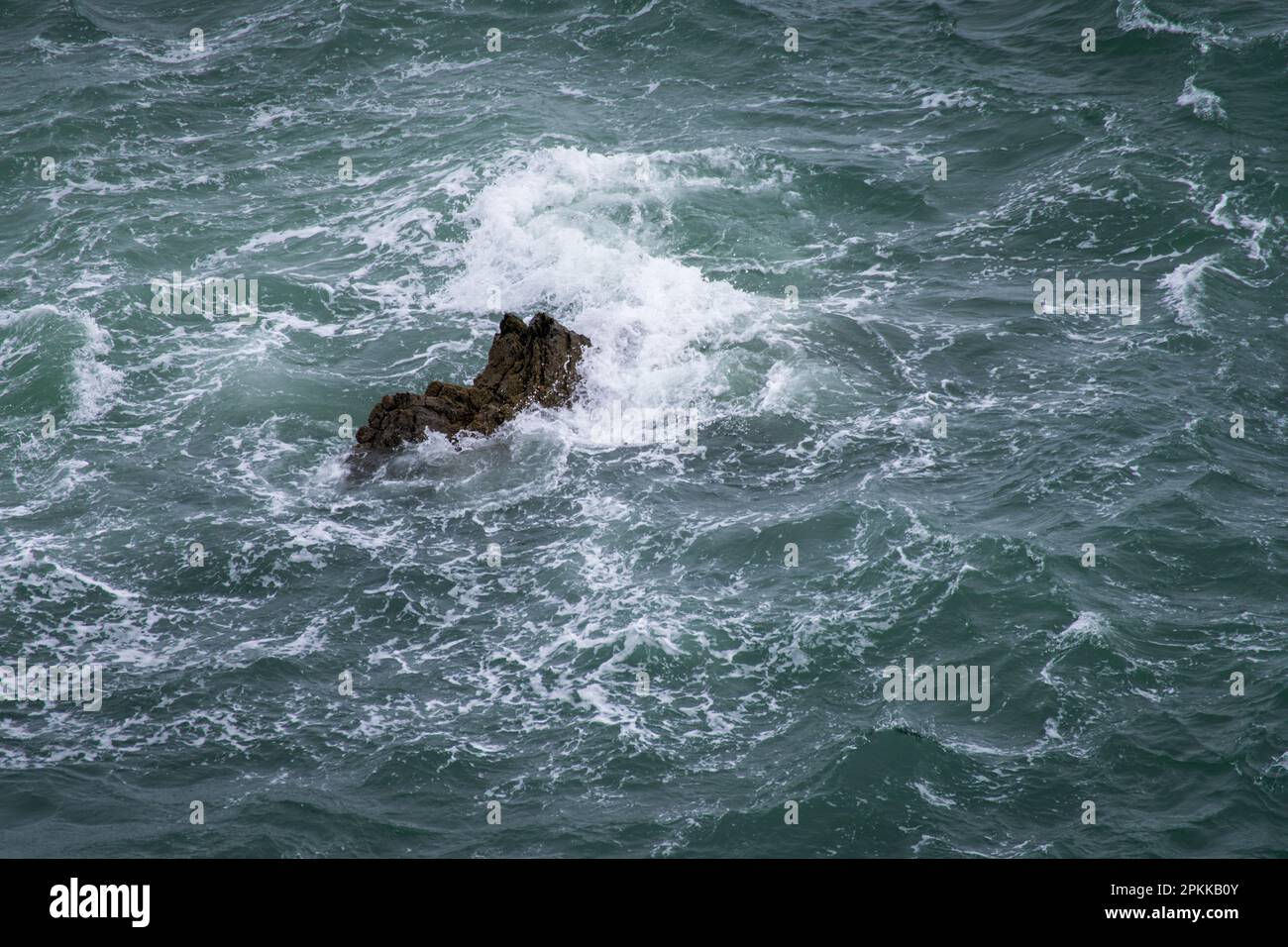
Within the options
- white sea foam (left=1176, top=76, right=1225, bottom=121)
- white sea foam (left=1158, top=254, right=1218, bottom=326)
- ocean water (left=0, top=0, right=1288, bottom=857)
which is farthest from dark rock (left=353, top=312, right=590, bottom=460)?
white sea foam (left=1176, top=76, right=1225, bottom=121)

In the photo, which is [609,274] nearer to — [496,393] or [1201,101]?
[496,393]

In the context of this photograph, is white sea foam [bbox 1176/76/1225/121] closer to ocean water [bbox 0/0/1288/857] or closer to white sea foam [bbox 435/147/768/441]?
ocean water [bbox 0/0/1288/857]

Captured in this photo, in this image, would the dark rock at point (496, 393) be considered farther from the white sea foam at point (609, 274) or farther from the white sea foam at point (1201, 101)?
the white sea foam at point (1201, 101)

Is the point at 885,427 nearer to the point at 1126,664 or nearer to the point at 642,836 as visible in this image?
the point at 1126,664

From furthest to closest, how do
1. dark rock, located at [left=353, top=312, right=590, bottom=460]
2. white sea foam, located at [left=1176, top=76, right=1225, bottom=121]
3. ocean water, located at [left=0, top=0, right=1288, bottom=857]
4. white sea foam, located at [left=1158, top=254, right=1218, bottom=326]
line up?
white sea foam, located at [left=1176, top=76, right=1225, bottom=121]
white sea foam, located at [left=1158, top=254, right=1218, bottom=326]
dark rock, located at [left=353, top=312, right=590, bottom=460]
ocean water, located at [left=0, top=0, right=1288, bottom=857]

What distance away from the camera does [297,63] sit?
46.8 metres

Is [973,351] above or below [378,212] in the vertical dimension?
below

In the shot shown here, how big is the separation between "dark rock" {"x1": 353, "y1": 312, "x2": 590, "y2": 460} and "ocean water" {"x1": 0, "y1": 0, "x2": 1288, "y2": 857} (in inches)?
21.9

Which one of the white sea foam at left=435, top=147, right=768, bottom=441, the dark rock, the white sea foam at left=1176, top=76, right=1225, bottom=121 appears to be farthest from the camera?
the white sea foam at left=1176, top=76, right=1225, bottom=121

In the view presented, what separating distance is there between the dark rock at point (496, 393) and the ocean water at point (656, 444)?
0.56 m

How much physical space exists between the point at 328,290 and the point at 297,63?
1339cm

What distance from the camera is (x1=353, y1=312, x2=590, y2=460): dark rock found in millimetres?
30031

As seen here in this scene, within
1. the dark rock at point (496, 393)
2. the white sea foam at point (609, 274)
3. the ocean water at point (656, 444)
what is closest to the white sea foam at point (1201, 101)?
the ocean water at point (656, 444)
